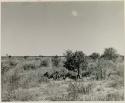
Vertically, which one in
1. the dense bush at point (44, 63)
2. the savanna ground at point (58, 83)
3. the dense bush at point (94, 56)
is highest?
the dense bush at point (94, 56)

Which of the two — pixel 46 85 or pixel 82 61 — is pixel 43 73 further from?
pixel 82 61

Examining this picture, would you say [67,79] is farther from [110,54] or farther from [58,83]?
[110,54]

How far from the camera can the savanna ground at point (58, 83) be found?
1.15 meters

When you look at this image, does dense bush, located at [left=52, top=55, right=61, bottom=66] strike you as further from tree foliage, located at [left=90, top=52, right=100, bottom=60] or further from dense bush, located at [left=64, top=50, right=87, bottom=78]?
tree foliage, located at [left=90, top=52, right=100, bottom=60]

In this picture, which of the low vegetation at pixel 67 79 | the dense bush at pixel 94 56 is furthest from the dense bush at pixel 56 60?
the dense bush at pixel 94 56

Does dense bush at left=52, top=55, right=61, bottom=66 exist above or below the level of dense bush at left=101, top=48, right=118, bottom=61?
below

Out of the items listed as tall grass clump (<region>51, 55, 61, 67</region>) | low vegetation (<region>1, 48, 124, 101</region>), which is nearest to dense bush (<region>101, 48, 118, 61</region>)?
low vegetation (<region>1, 48, 124, 101</region>)

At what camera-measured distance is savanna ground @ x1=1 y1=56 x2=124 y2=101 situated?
1146 millimetres

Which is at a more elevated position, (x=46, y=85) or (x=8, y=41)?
(x=8, y=41)

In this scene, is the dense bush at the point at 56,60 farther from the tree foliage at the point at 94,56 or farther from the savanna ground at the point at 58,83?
the tree foliage at the point at 94,56

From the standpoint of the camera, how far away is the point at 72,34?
117 centimetres

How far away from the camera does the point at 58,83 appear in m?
1.15

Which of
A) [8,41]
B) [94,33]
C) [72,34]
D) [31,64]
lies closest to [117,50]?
Result: [94,33]

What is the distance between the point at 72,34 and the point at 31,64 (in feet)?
0.97
